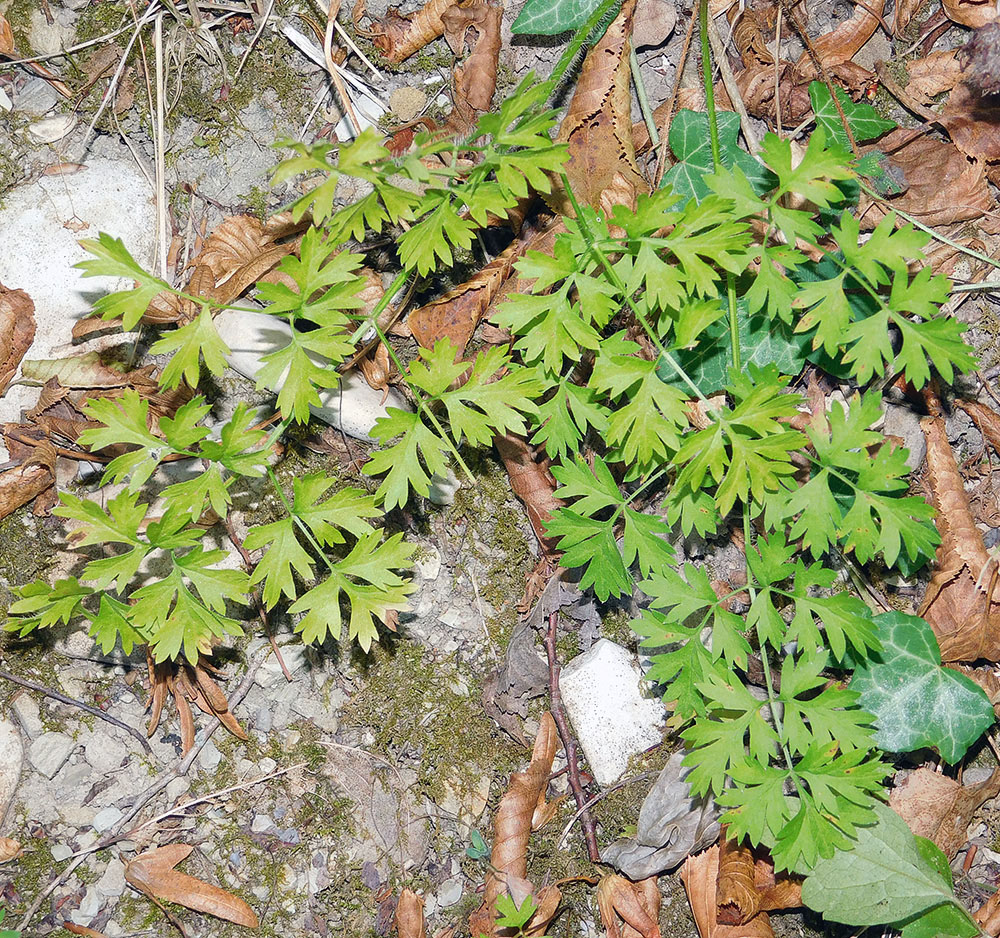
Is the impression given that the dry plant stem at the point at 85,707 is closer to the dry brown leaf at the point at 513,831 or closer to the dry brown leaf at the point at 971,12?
the dry brown leaf at the point at 513,831

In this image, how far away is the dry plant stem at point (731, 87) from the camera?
2.78 m

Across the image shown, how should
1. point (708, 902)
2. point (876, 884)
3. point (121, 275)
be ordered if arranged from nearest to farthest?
1. point (121, 275)
2. point (876, 884)
3. point (708, 902)

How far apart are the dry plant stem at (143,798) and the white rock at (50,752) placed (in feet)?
0.87

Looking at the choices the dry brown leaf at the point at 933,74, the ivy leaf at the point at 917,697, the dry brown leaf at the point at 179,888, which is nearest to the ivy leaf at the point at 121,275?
the dry brown leaf at the point at 179,888

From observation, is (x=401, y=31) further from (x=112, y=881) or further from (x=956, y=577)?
(x=112, y=881)

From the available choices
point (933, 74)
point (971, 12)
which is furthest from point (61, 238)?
point (971, 12)

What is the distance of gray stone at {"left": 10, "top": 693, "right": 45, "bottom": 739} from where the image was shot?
266cm

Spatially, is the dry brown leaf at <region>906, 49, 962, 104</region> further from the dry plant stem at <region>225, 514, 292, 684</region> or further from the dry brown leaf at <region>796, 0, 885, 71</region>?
the dry plant stem at <region>225, 514, 292, 684</region>

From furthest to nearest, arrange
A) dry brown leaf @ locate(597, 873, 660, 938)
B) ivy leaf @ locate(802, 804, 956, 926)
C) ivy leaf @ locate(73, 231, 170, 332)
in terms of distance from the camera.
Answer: dry brown leaf @ locate(597, 873, 660, 938) < ivy leaf @ locate(802, 804, 956, 926) < ivy leaf @ locate(73, 231, 170, 332)

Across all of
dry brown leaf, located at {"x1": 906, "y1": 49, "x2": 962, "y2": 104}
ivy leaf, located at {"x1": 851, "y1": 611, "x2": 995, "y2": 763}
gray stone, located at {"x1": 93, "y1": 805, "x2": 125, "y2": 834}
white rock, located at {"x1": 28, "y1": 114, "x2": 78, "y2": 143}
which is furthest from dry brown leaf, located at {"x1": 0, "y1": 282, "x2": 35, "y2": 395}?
dry brown leaf, located at {"x1": 906, "y1": 49, "x2": 962, "y2": 104}

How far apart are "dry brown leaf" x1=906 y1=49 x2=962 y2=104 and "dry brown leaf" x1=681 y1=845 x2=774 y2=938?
2.63 m

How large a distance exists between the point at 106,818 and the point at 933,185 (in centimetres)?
343

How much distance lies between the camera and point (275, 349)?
2721mm

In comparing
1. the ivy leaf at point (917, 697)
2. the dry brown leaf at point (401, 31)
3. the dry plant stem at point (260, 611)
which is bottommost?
the ivy leaf at point (917, 697)
